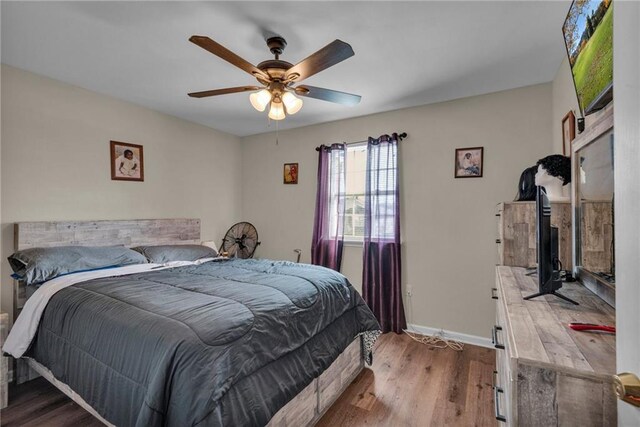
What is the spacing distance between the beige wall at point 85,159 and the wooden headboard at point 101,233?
0.09 m

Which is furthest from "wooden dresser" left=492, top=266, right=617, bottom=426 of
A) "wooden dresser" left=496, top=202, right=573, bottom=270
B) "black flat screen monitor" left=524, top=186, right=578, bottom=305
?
"wooden dresser" left=496, top=202, right=573, bottom=270

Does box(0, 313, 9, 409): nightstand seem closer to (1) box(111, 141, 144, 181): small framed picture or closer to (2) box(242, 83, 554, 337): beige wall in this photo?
(1) box(111, 141, 144, 181): small framed picture

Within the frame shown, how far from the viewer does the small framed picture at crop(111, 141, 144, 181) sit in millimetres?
2959

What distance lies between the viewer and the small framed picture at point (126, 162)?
9.71ft

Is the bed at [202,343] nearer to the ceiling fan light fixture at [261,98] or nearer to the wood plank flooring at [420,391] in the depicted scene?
the wood plank flooring at [420,391]

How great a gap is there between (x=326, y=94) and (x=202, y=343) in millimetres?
1756

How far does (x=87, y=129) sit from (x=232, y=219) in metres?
2.05

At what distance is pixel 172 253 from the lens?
301cm

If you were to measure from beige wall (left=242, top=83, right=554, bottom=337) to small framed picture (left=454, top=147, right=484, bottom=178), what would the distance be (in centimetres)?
5

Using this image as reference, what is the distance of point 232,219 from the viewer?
4359 mm

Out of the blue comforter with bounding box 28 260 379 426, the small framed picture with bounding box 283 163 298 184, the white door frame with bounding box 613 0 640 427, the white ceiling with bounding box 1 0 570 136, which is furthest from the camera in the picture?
the small framed picture with bounding box 283 163 298 184

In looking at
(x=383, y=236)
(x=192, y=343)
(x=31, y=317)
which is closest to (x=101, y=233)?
(x=31, y=317)

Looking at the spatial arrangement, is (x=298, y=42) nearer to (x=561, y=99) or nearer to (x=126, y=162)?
(x=561, y=99)

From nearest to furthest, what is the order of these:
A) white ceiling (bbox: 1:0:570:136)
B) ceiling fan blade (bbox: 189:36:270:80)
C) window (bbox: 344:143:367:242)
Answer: ceiling fan blade (bbox: 189:36:270:80) → white ceiling (bbox: 1:0:570:136) → window (bbox: 344:143:367:242)
